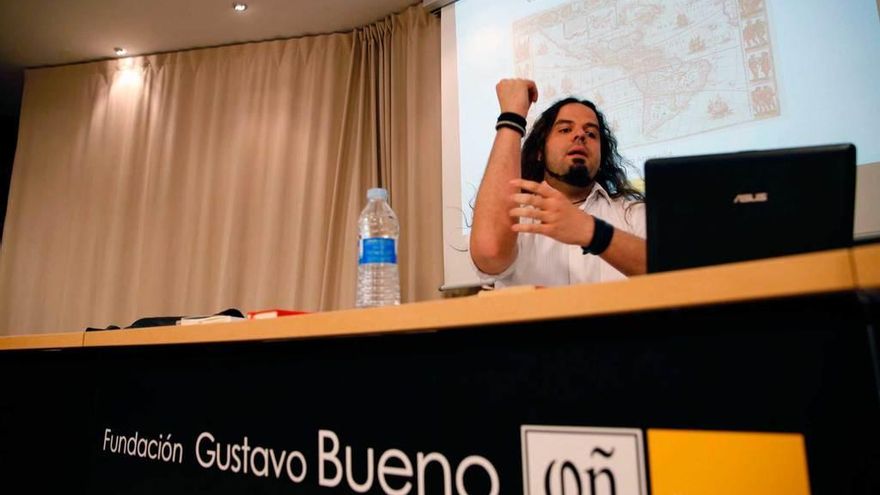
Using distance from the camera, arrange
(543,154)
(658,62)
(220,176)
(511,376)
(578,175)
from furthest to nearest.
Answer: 1. (220,176)
2. (658,62)
3. (543,154)
4. (578,175)
5. (511,376)

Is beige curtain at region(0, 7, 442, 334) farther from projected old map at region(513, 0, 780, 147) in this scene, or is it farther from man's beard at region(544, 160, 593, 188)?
man's beard at region(544, 160, 593, 188)

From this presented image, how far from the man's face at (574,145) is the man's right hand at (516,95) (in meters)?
0.26

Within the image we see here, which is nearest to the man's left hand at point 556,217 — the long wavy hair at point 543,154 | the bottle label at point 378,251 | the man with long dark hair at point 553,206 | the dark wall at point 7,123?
the man with long dark hair at point 553,206

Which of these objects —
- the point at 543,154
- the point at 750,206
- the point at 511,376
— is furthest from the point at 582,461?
the point at 543,154

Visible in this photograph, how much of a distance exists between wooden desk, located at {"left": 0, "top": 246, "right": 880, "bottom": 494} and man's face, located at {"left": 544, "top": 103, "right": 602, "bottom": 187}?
39.3 inches

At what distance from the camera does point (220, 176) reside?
2.80 meters

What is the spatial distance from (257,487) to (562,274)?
0.91 metres

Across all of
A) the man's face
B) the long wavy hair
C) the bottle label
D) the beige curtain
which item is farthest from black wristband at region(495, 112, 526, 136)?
the beige curtain

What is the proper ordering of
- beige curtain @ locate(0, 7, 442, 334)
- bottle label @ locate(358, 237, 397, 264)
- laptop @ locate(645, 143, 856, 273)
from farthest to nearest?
beige curtain @ locate(0, 7, 442, 334)
bottle label @ locate(358, 237, 397, 264)
laptop @ locate(645, 143, 856, 273)

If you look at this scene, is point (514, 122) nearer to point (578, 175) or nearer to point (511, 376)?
point (578, 175)

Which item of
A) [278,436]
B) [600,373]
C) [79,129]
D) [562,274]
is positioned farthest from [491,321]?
[79,129]

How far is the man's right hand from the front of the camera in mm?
1276

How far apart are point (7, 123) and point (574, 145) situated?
438 centimetres

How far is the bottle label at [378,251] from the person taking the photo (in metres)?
0.85
